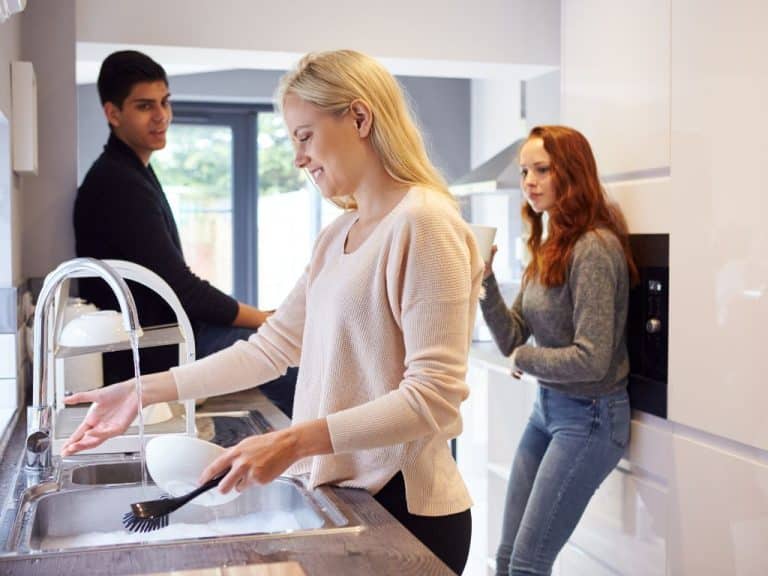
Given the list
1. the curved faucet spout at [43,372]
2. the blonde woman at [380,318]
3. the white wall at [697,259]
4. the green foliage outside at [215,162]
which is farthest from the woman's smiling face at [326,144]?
the green foliage outside at [215,162]

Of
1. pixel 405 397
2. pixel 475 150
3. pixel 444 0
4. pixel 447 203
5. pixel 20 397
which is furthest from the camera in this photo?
pixel 475 150

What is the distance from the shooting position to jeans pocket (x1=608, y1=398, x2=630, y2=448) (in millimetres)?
2268

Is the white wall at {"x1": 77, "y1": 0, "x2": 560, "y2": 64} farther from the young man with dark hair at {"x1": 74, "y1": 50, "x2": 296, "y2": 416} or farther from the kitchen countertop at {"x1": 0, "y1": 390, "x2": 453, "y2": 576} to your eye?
the kitchen countertop at {"x1": 0, "y1": 390, "x2": 453, "y2": 576}

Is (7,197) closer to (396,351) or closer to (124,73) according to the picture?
(124,73)

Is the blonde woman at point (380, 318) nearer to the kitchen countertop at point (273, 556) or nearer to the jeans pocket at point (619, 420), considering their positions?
the kitchen countertop at point (273, 556)

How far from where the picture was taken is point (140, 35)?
104 inches

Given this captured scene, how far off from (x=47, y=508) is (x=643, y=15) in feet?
5.63

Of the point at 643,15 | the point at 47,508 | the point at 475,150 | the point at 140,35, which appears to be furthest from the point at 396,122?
the point at 475,150

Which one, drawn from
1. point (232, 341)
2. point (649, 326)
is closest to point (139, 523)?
point (232, 341)

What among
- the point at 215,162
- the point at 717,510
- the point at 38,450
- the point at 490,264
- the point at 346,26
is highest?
the point at 346,26

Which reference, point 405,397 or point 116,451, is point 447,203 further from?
point 116,451

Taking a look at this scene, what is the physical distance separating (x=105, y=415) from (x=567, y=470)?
127 centimetres

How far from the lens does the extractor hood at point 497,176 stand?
11.0ft

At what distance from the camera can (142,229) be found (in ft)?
7.13
